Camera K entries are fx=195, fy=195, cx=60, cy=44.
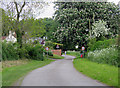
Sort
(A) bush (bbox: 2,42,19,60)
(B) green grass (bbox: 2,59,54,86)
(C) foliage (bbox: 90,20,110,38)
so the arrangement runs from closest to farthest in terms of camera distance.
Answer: (B) green grass (bbox: 2,59,54,86)
(A) bush (bbox: 2,42,19,60)
(C) foliage (bbox: 90,20,110,38)

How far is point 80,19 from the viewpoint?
1351 inches

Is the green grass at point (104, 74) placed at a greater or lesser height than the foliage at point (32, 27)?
lesser

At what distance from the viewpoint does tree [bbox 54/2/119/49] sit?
34.5m

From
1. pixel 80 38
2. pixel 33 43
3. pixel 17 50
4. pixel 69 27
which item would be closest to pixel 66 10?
pixel 69 27

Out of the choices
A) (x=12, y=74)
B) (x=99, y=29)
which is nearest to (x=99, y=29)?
(x=99, y=29)

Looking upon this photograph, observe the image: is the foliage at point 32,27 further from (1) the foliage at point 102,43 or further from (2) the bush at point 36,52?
(1) the foliage at point 102,43

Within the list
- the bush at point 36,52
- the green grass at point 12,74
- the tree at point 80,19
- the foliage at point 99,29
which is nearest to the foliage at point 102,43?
the foliage at point 99,29

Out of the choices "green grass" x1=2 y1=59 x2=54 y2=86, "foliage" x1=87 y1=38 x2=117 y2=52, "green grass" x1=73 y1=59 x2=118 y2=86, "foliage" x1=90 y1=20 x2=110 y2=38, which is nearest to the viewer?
"green grass" x1=73 y1=59 x2=118 y2=86

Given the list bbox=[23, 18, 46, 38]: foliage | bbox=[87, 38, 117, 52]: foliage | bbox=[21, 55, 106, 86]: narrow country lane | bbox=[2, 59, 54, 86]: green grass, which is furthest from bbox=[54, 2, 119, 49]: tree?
bbox=[21, 55, 106, 86]: narrow country lane

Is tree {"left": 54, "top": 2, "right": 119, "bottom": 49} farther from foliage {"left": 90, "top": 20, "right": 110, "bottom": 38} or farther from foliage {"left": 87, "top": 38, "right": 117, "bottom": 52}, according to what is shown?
foliage {"left": 87, "top": 38, "right": 117, "bottom": 52}

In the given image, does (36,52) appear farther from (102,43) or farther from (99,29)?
(99,29)

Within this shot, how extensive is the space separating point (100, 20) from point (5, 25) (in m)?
17.3

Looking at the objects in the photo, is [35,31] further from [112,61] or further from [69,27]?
[112,61]

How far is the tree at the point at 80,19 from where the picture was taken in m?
Answer: 34.5
